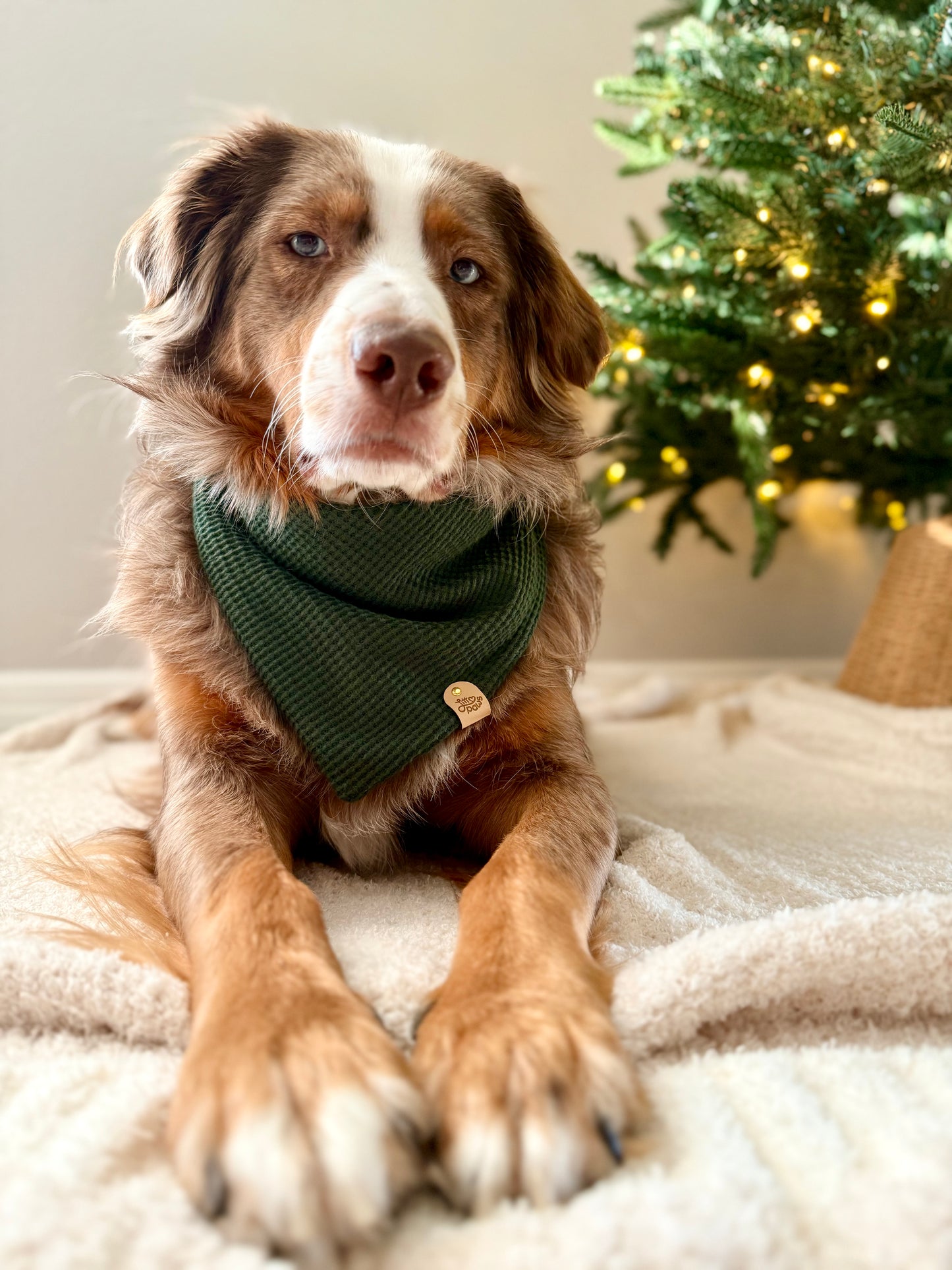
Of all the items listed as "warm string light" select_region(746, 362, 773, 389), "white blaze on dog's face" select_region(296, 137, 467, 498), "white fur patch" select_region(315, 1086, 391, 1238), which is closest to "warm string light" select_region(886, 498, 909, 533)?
"warm string light" select_region(746, 362, 773, 389)

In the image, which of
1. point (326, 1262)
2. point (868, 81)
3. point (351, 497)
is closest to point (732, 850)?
point (351, 497)

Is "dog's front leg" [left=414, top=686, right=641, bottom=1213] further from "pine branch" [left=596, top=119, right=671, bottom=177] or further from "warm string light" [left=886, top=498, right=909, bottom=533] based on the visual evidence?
"warm string light" [left=886, top=498, right=909, bottom=533]

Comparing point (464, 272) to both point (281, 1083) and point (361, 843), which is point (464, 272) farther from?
point (281, 1083)

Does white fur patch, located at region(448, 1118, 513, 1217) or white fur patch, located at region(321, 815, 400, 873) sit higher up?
white fur patch, located at region(448, 1118, 513, 1217)

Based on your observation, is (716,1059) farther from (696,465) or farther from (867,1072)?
(696,465)

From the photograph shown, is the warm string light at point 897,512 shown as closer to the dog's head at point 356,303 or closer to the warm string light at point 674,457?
the warm string light at point 674,457

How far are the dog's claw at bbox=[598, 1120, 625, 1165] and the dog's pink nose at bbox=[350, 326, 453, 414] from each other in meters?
0.97

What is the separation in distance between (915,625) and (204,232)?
7.11 feet

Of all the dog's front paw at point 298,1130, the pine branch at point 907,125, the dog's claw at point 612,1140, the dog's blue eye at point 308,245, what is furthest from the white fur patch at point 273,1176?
the pine branch at point 907,125

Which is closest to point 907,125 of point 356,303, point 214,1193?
point 356,303

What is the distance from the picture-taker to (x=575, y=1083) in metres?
0.83

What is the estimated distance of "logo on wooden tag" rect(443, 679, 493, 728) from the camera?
1.46 meters

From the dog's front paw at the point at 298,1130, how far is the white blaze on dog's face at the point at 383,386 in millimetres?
834

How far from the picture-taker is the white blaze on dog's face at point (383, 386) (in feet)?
4.41
